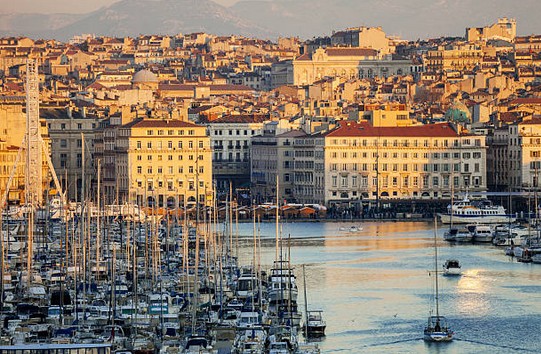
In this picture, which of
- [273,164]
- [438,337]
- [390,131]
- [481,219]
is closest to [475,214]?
[481,219]

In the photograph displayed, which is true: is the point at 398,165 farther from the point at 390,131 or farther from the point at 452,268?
the point at 452,268

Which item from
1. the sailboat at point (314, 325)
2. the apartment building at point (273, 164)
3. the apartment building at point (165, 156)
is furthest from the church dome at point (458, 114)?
the sailboat at point (314, 325)

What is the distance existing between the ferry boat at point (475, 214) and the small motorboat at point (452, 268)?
18554 millimetres

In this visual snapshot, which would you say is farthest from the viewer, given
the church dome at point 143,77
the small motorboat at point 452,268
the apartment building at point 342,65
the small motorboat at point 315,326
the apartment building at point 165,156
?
the apartment building at point 342,65

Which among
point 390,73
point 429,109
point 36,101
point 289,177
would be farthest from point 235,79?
point 36,101

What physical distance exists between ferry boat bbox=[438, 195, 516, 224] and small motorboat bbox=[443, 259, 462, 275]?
18554 mm

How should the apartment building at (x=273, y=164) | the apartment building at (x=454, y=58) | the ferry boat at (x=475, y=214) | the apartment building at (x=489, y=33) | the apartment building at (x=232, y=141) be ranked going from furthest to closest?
1. the apartment building at (x=489, y=33)
2. the apartment building at (x=454, y=58)
3. the apartment building at (x=232, y=141)
4. the apartment building at (x=273, y=164)
5. the ferry boat at (x=475, y=214)

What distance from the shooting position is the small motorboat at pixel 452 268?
54094mm

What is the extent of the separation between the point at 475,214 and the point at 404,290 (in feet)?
83.8

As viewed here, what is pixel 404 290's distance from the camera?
4953cm

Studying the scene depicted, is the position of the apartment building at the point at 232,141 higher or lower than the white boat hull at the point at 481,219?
higher

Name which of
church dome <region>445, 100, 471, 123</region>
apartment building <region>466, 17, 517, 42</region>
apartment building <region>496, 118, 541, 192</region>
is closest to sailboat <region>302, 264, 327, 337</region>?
apartment building <region>496, 118, 541, 192</region>

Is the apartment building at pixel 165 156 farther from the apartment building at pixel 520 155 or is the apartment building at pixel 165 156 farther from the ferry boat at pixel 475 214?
Answer: the apartment building at pixel 520 155

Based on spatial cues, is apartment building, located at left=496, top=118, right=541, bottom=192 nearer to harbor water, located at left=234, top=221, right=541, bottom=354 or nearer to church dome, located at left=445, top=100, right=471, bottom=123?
church dome, located at left=445, top=100, right=471, bottom=123
